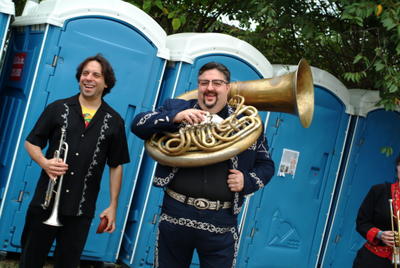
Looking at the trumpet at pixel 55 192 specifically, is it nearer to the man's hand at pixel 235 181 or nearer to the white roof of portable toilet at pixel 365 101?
the man's hand at pixel 235 181

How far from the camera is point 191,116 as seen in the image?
3232 mm

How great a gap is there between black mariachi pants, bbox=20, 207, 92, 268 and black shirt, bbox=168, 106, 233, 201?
648 millimetres

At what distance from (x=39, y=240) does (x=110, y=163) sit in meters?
0.63

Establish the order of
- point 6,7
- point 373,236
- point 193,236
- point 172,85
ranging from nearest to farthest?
1. point 193,236
2. point 373,236
3. point 6,7
4. point 172,85

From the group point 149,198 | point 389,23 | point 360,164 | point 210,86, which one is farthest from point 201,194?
point 360,164

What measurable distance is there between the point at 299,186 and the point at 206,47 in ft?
6.34

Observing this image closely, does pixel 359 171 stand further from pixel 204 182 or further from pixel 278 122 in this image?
pixel 204 182

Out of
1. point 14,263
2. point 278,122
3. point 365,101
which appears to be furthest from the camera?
point 365,101

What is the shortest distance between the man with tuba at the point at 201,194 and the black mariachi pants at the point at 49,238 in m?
0.50

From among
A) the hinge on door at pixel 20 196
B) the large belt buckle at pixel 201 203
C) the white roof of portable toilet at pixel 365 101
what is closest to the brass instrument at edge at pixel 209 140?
the large belt buckle at pixel 201 203

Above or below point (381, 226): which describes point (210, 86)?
above

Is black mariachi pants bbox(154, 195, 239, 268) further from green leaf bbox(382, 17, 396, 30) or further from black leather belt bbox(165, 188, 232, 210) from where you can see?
green leaf bbox(382, 17, 396, 30)

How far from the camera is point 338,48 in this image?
7.54m

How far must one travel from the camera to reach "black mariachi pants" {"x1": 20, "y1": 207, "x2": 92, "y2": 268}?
3443 millimetres
